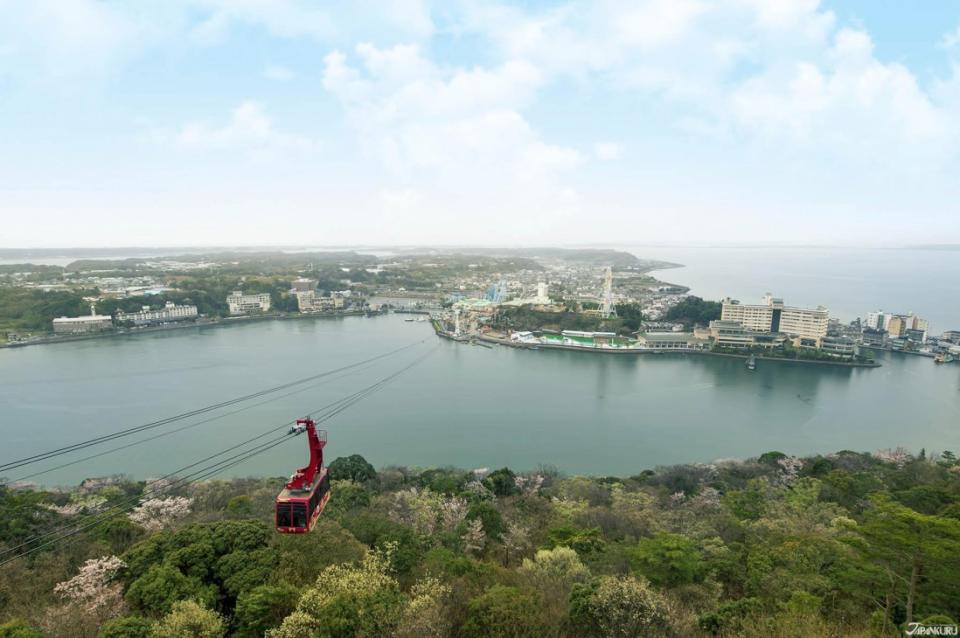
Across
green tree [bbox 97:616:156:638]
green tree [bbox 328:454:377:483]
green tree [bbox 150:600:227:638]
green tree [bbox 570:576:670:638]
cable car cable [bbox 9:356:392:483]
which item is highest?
green tree [bbox 570:576:670:638]

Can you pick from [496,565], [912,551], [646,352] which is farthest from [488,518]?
[646,352]

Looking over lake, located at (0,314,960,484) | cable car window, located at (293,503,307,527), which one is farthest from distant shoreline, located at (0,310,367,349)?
cable car window, located at (293,503,307,527)

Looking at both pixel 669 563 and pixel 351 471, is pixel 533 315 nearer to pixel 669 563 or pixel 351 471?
pixel 351 471

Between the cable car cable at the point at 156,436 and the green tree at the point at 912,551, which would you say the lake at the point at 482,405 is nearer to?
the cable car cable at the point at 156,436

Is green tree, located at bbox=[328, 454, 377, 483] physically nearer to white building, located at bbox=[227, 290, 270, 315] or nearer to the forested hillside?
the forested hillside

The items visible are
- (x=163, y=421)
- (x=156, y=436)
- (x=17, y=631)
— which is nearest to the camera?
(x=17, y=631)

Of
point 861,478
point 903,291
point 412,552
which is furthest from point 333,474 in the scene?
point 903,291
